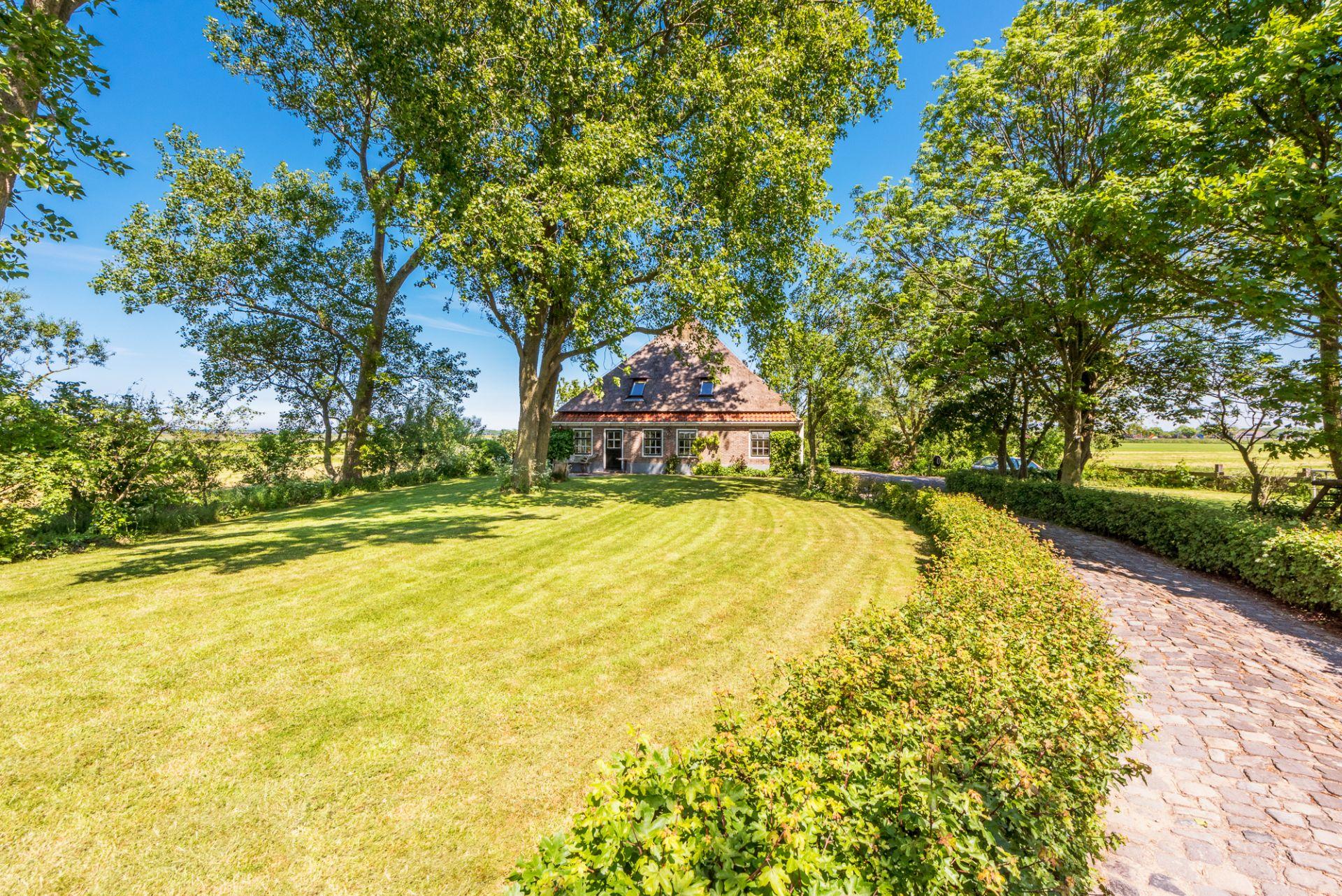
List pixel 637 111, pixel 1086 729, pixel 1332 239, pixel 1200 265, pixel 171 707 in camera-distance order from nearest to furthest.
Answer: pixel 1086 729, pixel 171 707, pixel 1332 239, pixel 1200 265, pixel 637 111

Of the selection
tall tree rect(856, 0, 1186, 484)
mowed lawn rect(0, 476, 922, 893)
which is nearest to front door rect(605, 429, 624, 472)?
tall tree rect(856, 0, 1186, 484)

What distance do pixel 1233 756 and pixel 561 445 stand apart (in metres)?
26.1

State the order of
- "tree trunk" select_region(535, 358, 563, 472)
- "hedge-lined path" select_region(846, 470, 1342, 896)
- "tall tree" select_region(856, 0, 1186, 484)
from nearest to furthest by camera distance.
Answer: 1. "hedge-lined path" select_region(846, 470, 1342, 896)
2. "tall tree" select_region(856, 0, 1186, 484)
3. "tree trunk" select_region(535, 358, 563, 472)

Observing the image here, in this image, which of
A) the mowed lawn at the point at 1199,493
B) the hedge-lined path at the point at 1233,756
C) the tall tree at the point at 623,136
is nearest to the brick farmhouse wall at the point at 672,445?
the tall tree at the point at 623,136

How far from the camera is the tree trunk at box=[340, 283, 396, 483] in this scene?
18641 mm

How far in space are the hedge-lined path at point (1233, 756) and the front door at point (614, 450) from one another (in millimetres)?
22777

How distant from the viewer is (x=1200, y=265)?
10.7m

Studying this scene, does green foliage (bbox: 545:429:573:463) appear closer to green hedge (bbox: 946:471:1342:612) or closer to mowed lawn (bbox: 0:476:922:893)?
mowed lawn (bbox: 0:476:922:893)

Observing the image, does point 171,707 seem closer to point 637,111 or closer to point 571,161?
point 571,161

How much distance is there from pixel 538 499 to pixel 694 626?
10.9 meters

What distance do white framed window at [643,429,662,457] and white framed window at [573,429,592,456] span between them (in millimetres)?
3390

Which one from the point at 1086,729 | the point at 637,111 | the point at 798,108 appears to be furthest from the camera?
the point at 798,108

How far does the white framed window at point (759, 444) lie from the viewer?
2709cm

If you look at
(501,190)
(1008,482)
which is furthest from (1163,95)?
(501,190)
